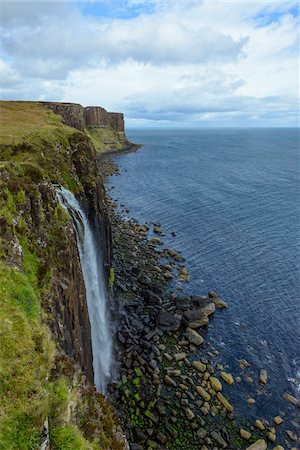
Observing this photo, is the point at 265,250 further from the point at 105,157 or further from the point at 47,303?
the point at 105,157

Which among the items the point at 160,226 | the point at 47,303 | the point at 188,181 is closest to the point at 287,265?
the point at 160,226

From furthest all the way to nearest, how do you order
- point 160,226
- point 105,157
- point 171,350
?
point 105,157
point 160,226
point 171,350

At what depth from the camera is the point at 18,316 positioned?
12414 mm

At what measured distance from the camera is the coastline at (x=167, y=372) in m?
23.6

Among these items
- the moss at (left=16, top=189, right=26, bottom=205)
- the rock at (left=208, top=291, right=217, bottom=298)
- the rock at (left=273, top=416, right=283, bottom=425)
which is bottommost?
the rock at (left=273, top=416, right=283, bottom=425)

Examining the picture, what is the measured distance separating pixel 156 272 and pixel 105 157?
4208 inches

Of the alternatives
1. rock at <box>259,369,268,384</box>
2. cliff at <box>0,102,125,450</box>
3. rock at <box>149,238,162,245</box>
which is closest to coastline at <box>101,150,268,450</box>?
rock at <box>259,369,268,384</box>

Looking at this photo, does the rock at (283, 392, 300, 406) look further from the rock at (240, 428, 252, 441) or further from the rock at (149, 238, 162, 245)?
the rock at (149, 238, 162, 245)

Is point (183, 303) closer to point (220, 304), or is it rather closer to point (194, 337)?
point (220, 304)

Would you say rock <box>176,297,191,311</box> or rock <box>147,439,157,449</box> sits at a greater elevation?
rock <box>176,297,191,311</box>

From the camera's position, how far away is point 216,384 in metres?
28.1

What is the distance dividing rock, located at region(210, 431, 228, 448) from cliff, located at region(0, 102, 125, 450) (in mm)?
10422

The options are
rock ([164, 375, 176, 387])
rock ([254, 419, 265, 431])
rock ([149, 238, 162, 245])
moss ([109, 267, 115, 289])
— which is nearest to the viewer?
rock ([254, 419, 265, 431])

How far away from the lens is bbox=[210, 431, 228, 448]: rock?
76.1 ft
